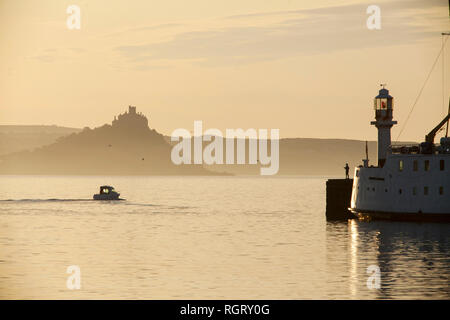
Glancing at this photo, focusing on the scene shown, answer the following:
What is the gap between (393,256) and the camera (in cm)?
5675

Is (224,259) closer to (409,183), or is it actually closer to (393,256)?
(393,256)

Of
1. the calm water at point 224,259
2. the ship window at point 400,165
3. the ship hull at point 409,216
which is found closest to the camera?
the calm water at point 224,259

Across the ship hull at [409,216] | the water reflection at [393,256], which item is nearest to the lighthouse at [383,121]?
the ship hull at [409,216]

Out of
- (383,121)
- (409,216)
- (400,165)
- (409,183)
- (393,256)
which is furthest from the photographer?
(383,121)

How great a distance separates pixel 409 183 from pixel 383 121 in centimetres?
1133

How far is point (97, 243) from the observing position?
68.9 metres

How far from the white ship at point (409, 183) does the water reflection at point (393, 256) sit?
156 centimetres

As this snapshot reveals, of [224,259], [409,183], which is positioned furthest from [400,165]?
[224,259]

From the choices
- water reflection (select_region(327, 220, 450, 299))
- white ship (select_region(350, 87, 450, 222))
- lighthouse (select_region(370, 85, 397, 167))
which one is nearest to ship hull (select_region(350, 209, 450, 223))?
white ship (select_region(350, 87, 450, 222))

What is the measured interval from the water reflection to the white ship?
5.12 feet

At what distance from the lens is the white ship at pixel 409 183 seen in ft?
257

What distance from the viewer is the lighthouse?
8875 cm

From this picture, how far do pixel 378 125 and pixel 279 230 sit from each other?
1621 centimetres

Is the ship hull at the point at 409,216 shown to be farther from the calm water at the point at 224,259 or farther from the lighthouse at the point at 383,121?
the lighthouse at the point at 383,121
